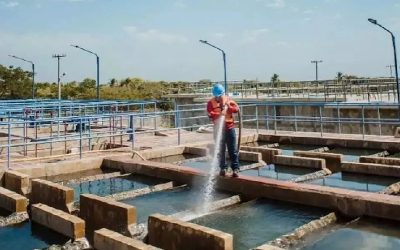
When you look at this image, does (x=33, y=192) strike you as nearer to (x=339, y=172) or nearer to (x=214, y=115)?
(x=214, y=115)

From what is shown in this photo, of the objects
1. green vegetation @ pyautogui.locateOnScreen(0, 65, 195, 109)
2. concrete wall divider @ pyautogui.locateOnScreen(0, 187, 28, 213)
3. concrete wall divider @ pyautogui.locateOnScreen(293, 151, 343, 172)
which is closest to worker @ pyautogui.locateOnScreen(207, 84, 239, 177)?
concrete wall divider @ pyautogui.locateOnScreen(0, 187, 28, 213)

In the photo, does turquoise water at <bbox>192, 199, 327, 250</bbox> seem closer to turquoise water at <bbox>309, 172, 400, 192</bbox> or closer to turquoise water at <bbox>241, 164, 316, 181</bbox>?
turquoise water at <bbox>309, 172, 400, 192</bbox>

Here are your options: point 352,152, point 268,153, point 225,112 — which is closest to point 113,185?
point 225,112

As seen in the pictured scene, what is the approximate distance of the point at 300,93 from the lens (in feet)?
115

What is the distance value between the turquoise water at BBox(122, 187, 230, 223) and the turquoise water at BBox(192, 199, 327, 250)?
74 centimetres

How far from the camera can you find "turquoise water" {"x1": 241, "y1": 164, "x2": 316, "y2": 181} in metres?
11.2

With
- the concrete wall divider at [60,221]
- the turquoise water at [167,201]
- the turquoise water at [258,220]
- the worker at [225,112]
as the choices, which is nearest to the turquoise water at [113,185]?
the turquoise water at [167,201]

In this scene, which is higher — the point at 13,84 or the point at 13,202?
the point at 13,84

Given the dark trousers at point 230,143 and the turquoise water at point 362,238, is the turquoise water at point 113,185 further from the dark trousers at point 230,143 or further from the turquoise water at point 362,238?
the turquoise water at point 362,238

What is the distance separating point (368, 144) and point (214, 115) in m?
7.93

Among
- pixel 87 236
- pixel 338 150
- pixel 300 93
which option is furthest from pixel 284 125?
pixel 87 236

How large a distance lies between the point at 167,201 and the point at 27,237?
270 centimetres

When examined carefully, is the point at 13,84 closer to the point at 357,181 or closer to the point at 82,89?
the point at 82,89

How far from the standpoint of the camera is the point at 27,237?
754cm
